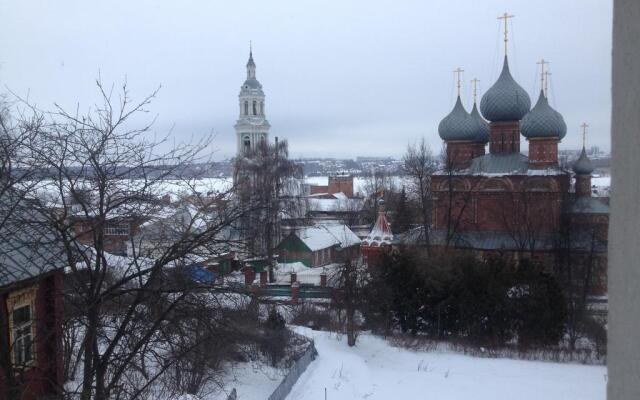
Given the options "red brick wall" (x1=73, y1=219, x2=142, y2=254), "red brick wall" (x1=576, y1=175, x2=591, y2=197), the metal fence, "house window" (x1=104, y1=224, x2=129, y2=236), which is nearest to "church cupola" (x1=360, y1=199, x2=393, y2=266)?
"red brick wall" (x1=576, y1=175, x2=591, y2=197)

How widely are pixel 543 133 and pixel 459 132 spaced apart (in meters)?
4.11

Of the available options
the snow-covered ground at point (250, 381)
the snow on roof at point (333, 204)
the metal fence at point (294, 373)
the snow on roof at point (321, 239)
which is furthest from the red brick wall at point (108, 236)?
the snow on roof at point (333, 204)

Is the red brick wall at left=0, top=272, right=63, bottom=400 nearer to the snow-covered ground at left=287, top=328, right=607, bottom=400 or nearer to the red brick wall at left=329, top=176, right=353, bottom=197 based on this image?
the snow-covered ground at left=287, top=328, right=607, bottom=400

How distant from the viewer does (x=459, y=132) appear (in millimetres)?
26828

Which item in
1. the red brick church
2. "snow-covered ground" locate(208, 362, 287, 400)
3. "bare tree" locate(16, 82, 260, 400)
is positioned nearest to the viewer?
"bare tree" locate(16, 82, 260, 400)

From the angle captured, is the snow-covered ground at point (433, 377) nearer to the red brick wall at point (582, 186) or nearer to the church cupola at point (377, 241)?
the church cupola at point (377, 241)

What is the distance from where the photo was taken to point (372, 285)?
16859mm

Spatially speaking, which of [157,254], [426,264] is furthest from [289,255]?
[157,254]

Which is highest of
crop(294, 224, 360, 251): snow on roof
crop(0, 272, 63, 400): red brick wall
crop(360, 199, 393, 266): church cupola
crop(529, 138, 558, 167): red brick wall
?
crop(529, 138, 558, 167): red brick wall

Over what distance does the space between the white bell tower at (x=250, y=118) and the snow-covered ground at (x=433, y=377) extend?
88.7 feet

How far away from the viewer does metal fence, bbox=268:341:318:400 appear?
11.4m

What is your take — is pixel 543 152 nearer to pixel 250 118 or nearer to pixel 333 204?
pixel 250 118

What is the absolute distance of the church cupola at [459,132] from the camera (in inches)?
1054

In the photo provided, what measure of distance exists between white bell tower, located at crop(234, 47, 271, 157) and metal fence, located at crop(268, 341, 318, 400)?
27.8 metres
